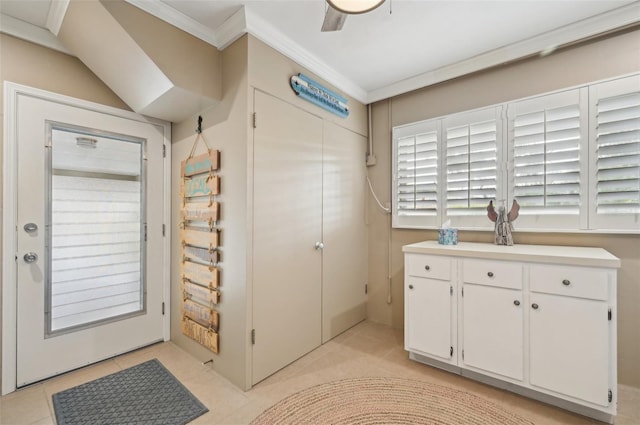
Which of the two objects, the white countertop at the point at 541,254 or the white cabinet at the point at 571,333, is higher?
the white countertop at the point at 541,254

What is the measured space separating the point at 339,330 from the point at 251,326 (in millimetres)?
1146

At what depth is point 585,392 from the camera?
5.40 ft

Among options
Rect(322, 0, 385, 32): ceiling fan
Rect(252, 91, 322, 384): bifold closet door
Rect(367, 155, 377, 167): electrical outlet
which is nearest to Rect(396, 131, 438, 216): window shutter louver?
Rect(367, 155, 377, 167): electrical outlet

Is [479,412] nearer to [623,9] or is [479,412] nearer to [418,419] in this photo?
[418,419]

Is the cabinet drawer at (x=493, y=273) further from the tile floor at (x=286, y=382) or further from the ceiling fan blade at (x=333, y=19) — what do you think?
the ceiling fan blade at (x=333, y=19)

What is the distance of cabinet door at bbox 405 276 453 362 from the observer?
214 centimetres

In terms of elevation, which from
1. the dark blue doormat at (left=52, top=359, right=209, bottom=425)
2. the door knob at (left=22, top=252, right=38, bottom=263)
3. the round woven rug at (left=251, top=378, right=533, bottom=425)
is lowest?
the dark blue doormat at (left=52, top=359, right=209, bottom=425)

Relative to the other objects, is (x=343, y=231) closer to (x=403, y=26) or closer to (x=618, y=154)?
(x=403, y=26)

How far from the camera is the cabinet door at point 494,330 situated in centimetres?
186

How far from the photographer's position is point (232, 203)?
2061 millimetres

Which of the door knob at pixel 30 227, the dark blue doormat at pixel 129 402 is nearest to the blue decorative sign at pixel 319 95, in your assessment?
the door knob at pixel 30 227

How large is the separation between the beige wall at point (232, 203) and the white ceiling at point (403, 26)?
244mm

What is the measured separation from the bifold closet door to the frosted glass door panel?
4.29 feet

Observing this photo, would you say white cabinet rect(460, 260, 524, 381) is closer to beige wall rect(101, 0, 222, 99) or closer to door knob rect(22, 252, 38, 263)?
beige wall rect(101, 0, 222, 99)
